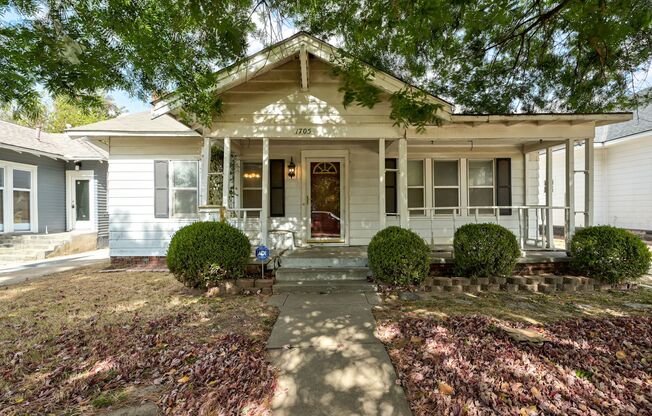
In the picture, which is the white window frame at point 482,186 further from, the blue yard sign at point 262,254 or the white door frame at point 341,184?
the blue yard sign at point 262,254

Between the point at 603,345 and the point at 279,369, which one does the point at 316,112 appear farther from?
the point at 603,345

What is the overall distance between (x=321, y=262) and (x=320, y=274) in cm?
33

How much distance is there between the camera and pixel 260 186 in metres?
8.23

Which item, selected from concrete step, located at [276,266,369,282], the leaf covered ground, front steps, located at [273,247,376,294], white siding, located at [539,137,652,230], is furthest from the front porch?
white siding, located at [539,137,652,230]

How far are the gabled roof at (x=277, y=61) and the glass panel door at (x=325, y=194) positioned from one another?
2.86 metres

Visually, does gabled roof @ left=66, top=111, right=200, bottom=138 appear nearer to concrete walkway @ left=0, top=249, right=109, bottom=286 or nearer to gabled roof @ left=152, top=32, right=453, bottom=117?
gabled roof @ left=152, top=32, right=453, bottom=117

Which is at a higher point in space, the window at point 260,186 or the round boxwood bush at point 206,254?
the window at point 260,186

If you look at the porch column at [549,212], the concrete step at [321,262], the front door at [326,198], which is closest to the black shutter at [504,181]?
the porch column at [549,212]

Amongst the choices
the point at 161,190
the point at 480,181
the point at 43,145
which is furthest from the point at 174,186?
the point at 480,181

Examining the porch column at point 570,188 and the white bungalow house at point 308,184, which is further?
the white bungalow house at point 308,184

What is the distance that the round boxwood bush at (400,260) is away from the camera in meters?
5.23

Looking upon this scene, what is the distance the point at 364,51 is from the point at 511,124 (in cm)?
330

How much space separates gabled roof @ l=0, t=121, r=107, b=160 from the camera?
10.7 metres

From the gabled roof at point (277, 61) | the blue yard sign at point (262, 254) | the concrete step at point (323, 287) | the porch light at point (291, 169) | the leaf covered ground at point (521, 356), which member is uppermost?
the gabled roof at point (277, 61)
